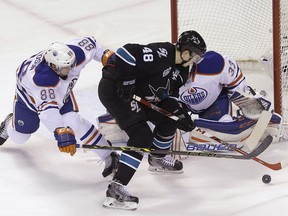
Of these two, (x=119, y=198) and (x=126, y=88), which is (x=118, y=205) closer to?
(x=119, y=198)

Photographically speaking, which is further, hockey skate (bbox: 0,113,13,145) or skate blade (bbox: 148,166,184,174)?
hockey skate (bbox: 0,113,13,145)

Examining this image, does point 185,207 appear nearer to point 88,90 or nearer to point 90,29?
point 88,90

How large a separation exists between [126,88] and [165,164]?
0.53m

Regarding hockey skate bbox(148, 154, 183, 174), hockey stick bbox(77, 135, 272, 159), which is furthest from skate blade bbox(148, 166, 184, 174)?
hockey stick bbox(77, 135, 272, 159)

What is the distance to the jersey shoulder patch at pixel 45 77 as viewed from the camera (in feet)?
14.3

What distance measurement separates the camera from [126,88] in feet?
14.0

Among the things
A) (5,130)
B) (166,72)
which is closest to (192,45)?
(166,72)

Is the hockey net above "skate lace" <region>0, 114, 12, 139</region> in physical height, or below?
above

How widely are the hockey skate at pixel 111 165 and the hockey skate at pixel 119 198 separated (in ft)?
0.81

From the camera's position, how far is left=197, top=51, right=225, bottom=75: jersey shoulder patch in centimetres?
470

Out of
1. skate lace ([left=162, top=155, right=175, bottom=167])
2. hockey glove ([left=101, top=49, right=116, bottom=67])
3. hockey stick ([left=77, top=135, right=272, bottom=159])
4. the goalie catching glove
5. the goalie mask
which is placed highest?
the goalie mask

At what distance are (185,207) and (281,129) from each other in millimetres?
853

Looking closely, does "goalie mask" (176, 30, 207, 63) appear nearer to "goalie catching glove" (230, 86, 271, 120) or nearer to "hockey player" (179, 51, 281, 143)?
"hockey player" (179, 51, 281, 143)

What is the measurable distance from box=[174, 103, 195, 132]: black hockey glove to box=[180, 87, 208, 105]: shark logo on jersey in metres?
0.28
